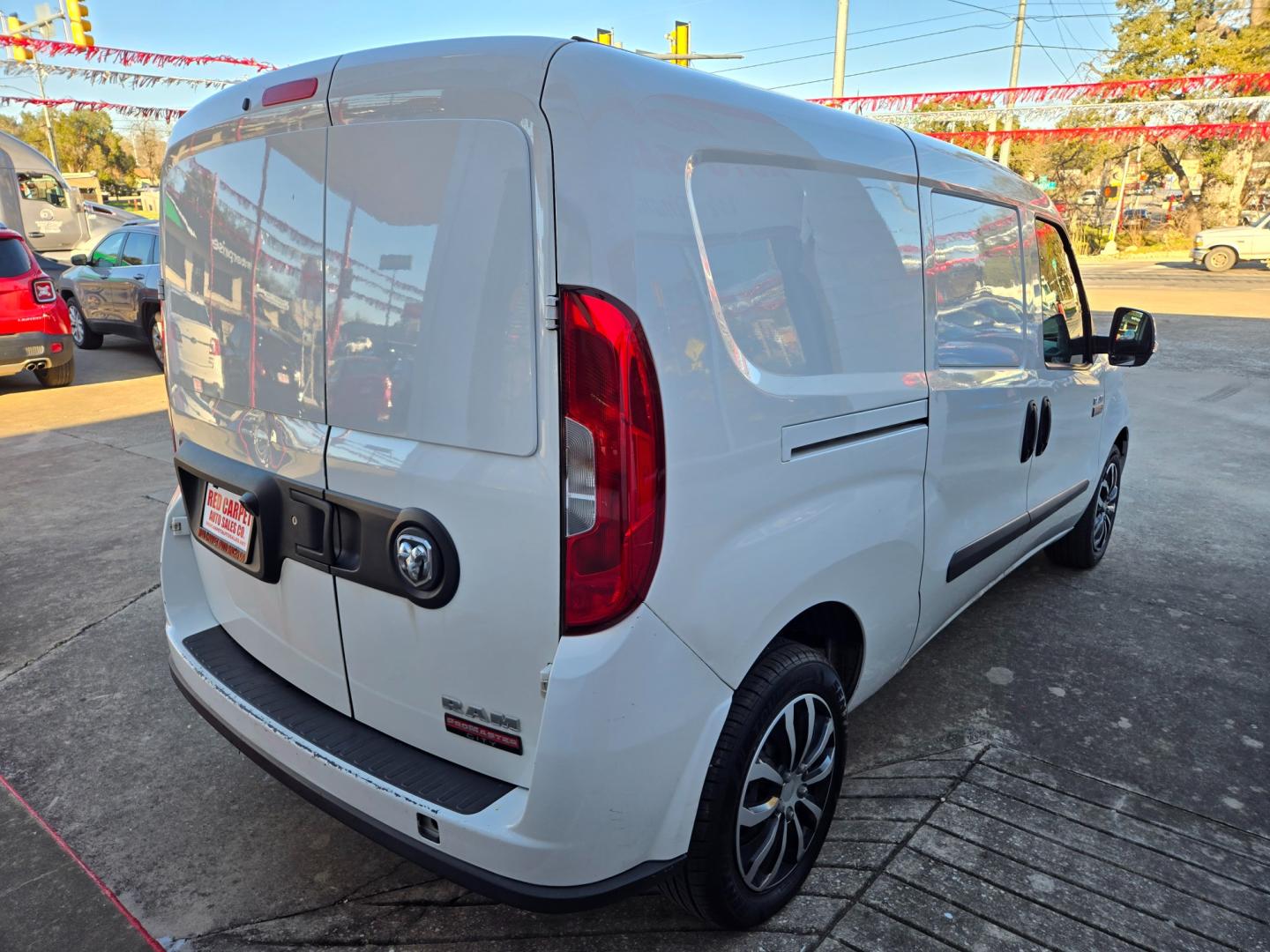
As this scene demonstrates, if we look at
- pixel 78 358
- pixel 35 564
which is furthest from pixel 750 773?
pixel 78 358

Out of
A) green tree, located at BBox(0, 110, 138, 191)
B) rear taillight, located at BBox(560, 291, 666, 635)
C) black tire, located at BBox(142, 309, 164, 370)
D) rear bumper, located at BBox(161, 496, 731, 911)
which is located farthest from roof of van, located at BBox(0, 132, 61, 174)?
green tree, located at BBox(0, 110, 138, 191)

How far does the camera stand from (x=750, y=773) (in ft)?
6.68

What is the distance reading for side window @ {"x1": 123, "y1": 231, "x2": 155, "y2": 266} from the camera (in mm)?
10703

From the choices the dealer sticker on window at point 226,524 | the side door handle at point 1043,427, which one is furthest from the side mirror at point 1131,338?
the dealer sticker on window at point 226,524

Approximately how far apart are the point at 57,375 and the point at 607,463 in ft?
33.2

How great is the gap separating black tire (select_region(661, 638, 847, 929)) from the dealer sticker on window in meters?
1.30

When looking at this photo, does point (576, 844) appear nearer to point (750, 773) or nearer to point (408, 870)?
point (750, 773)

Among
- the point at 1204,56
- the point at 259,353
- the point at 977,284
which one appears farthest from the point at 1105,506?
the point at 1204,56

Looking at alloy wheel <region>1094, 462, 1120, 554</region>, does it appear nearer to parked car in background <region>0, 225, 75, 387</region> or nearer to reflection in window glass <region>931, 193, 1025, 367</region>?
reflection in window glass <region>931, 193, 1025, 367</region>

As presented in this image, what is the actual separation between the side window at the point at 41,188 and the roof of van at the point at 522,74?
24038 millimetres

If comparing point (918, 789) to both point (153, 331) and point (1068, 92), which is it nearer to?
point (153, 331)

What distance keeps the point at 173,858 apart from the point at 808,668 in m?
1.89

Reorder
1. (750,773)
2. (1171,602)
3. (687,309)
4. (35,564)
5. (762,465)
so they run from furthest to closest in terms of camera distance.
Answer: (35,564), (1171,602), (750,773), (762,465), (687,309)

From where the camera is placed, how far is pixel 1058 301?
3.64 m
